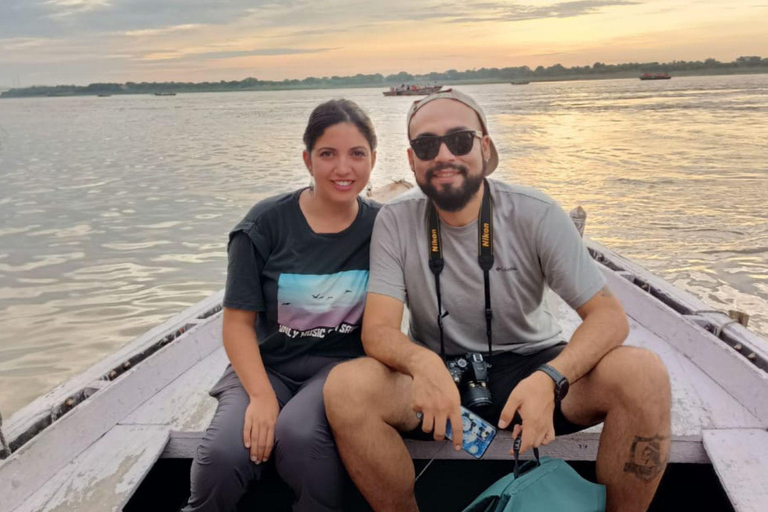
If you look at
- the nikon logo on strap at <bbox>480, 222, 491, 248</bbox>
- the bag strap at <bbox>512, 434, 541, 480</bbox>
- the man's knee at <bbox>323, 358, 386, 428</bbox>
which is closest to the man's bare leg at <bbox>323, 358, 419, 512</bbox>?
the man's knee at <bbox>323, 358, 386, 428</bbox>

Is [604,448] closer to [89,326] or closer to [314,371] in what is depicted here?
[314,371]

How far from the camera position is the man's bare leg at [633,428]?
2.00 meters

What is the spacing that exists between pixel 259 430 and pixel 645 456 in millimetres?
1295

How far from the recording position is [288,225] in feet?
8.13

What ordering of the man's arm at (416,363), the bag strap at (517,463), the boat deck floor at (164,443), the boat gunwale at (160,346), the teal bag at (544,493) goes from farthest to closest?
the boat gunwale at (160,346)
the boat deck floor at (164,443)
the man's arm at (416,363)
the bag strap at (517,463)
the teal bag at (544,493)

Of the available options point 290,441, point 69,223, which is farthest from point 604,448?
point 69,223

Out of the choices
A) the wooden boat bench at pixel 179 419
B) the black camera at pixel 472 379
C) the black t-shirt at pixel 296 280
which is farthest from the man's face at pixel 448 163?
the wooden boat bench at pixel 179 419

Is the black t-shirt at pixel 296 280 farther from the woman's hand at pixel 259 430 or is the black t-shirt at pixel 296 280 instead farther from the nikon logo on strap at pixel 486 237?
the nikon logo on strap at pixel 486 237

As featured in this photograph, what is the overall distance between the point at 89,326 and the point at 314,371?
5.19m

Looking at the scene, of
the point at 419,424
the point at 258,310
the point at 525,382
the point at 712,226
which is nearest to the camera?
the point at 525,382

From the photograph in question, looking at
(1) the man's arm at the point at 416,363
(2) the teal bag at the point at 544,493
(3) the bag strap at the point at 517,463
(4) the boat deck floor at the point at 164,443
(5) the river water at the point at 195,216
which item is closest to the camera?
(2) the teal bag at the point at 544,493

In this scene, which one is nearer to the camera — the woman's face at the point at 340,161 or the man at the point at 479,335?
the man at the point at 479,335

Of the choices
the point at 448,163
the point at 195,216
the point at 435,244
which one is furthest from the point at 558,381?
the point at 195,216

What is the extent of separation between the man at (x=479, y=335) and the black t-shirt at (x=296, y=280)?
5.0 inches
